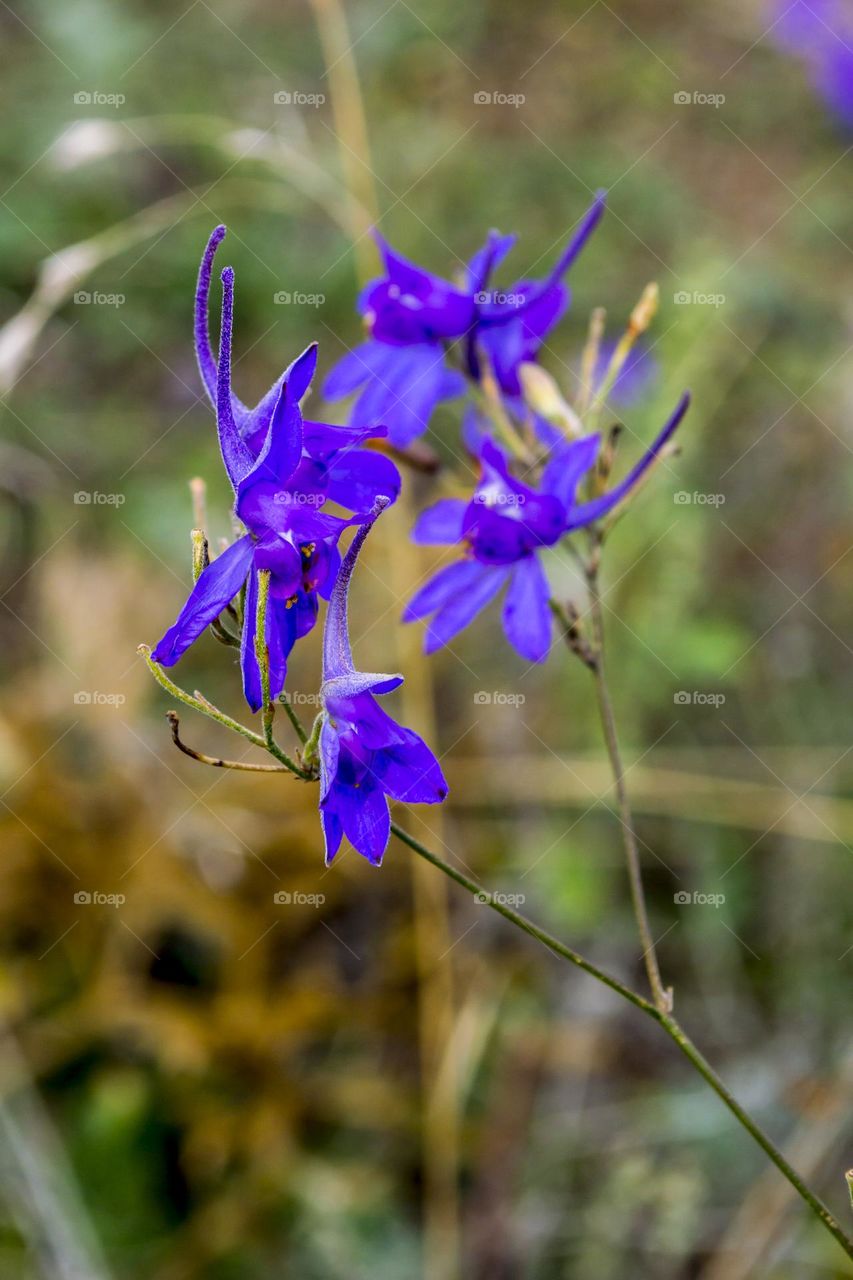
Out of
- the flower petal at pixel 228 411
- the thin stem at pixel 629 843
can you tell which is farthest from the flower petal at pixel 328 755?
the thin stem at pixel 629 843

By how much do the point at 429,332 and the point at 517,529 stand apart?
15.1 inches

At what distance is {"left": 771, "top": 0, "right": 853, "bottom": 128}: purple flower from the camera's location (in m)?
5.73

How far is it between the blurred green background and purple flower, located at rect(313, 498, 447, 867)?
120 centimetres

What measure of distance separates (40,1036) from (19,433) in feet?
8.03

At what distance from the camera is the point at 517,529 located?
164 cm

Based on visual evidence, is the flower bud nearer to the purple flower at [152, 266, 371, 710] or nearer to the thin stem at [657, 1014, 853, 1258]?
the purple flower at [152, 266, 371, 710]

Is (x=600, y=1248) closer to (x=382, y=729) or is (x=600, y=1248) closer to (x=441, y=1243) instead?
(x=441, y=1243)

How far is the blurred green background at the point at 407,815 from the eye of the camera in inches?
111

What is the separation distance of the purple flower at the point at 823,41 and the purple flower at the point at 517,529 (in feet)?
16.2

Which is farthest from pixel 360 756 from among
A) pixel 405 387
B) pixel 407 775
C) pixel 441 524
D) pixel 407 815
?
pixel 407 815

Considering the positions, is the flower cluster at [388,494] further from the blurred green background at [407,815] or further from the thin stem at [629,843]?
the blurred green background at [407,815]

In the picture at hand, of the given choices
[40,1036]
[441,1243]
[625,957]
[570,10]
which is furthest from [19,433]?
[570,10]

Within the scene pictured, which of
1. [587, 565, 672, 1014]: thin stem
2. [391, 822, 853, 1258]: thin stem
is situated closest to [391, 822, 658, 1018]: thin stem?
Result: [391, 822, 853, 1258]: thin stem

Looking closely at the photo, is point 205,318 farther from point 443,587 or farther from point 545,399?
point 545,399
